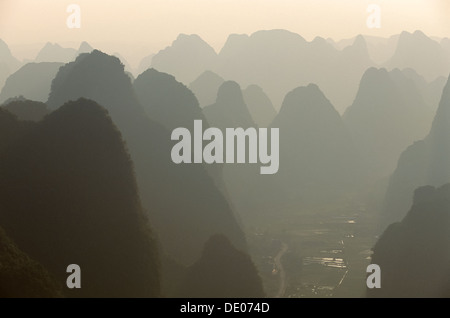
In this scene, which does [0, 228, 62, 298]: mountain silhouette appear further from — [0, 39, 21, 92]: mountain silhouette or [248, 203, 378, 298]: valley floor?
[0, 39, 21, 92]: mountain silhouette

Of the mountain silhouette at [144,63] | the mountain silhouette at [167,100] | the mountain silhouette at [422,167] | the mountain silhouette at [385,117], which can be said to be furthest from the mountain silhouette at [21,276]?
the mountain silhouette at [144,63]

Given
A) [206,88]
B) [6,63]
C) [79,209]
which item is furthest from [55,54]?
[79,209]

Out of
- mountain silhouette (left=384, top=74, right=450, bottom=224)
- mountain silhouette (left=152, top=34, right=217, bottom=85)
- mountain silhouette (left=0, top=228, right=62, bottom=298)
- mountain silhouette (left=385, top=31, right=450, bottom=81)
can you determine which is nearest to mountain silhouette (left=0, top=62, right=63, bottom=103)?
mountain silhouette (left=152, top=34, right=217, bottom=85)

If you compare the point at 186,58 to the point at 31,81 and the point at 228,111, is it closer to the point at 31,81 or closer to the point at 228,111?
the point at 31,81

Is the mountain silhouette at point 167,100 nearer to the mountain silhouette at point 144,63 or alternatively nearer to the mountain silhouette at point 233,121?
the mountain silhouette at point 233,121
